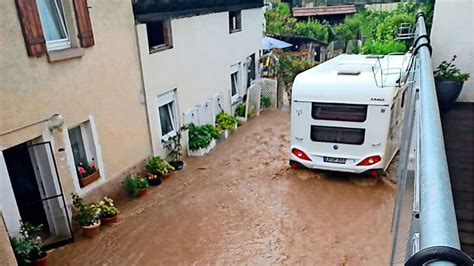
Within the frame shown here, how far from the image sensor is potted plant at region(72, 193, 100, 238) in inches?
301

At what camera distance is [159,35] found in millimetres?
11438

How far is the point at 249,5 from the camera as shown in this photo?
16.0 m

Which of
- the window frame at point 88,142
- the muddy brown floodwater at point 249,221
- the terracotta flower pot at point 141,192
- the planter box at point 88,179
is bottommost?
the muddy brown floodwater at point 249,221

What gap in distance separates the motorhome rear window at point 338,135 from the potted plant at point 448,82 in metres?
5.29

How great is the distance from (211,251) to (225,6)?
974 cm

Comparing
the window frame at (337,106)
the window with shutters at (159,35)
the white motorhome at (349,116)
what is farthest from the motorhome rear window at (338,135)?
the window with shutters at (159,35)

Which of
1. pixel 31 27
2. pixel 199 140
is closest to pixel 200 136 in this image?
pixel 199 140

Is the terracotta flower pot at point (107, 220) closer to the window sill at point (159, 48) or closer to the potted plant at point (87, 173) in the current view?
the potted plant at point (87, 173)

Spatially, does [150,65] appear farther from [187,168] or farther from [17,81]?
[17,81]

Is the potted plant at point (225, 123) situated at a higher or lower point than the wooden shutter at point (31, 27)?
lower

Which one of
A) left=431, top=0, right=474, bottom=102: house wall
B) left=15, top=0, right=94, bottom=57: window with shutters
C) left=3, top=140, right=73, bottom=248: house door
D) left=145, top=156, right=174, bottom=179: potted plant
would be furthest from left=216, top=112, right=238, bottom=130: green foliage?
left=431, top=0, right=474, bottom=102: house wall

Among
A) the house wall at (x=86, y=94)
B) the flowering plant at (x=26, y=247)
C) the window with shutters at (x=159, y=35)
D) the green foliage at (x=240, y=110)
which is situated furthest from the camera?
the green foliage at (x=240, y=110)

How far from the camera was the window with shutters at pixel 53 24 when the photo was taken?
719cm

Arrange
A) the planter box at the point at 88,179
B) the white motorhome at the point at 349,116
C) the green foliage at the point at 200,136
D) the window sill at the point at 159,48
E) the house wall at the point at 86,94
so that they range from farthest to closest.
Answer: the green foliage at the point at 200,136 → the window sill at the point at 159,48 → the white motorhome at the point at 349,116 → the planter box at the point at 88,179 → the house wall at the point at 86,94
